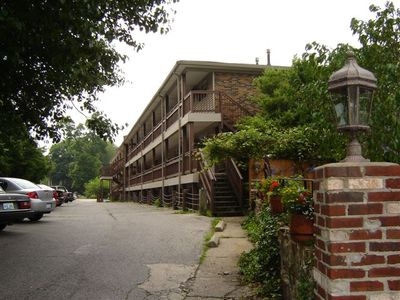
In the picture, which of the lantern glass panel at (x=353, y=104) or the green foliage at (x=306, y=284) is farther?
the green foliage at (x=306, y=284)

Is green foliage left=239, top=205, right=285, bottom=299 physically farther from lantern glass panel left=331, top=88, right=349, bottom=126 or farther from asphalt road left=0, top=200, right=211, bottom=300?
lantern glass panel left=331, top=88, right=349, bottom=126

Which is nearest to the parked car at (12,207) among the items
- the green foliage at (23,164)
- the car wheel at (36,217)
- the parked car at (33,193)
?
the parked car at (33,193)

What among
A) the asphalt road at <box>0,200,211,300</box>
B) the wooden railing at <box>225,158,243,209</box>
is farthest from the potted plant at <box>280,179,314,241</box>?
the wooden railing at <box>225,158,243,209</box>

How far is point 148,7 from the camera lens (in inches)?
336

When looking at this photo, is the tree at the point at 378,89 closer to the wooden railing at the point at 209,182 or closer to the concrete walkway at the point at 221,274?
the concrete walkway at the point at 221,274

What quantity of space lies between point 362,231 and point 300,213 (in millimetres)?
1218

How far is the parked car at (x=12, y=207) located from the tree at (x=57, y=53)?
1.89 metres

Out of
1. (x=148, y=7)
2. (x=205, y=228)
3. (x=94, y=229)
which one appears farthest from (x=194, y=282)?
(x=94, y=229)

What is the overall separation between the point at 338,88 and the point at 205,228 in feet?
30.6

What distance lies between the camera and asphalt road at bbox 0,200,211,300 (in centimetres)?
637

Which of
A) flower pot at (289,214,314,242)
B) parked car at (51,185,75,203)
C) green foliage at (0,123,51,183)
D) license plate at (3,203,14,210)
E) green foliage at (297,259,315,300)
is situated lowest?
green foliage at (297,259,315,300)

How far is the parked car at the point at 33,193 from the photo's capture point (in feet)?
48.6

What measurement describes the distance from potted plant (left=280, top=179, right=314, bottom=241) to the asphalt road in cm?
222

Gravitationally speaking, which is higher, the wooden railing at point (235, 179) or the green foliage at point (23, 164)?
the green foliage at point (23, 164)
